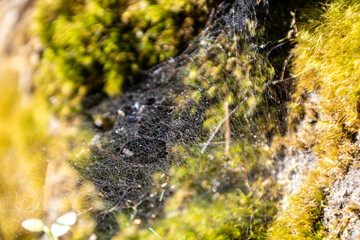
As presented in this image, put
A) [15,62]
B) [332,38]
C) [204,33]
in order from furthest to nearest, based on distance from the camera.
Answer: [204,33]
[15,62]
[332,38]

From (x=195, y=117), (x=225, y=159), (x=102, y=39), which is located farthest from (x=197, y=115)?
(x=102, y=39)

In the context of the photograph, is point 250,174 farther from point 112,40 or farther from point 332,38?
point 112,40

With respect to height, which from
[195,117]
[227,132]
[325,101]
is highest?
[325,101]

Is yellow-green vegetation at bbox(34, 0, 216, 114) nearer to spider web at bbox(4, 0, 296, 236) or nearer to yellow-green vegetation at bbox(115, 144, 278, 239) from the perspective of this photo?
spider web at bbox(4, 0, 296, 236)

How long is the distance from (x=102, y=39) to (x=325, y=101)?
1.68m

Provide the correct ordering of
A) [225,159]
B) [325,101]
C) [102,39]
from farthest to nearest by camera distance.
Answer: [225,159]
[102,39]
[325,101]

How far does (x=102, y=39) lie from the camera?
5.41 feet

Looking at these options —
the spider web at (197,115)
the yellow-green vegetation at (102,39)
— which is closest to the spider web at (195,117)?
the spider web at (197,115)

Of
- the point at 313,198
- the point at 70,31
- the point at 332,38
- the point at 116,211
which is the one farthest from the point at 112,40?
the point at 313,198

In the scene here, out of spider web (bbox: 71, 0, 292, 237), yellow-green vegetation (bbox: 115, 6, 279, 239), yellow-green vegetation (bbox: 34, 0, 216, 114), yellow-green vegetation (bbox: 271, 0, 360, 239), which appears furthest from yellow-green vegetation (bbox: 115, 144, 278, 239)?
yellow-green vegetation (bbox: 34, 0, 216, 114)

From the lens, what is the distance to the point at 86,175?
1622mm

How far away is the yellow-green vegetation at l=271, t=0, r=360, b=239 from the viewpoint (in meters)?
1.35

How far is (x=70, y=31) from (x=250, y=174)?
1.87 metres

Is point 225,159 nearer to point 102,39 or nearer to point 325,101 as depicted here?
point 325,101
